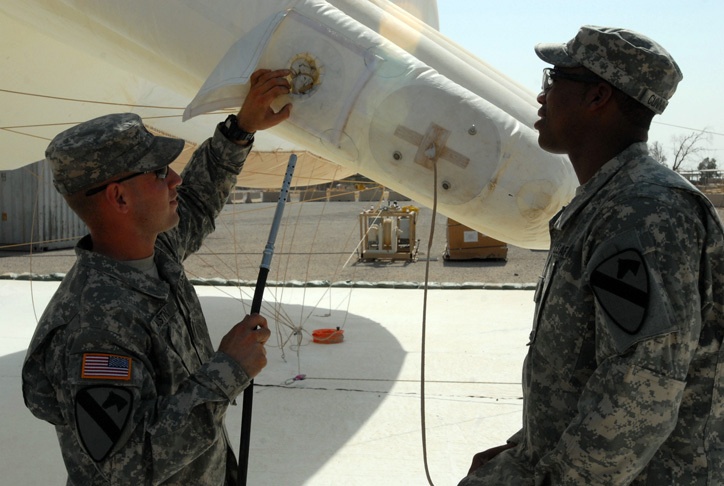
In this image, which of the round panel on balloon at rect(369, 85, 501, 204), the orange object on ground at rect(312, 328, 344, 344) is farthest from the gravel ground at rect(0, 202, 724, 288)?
the round panel on balloon at rect(369, 85, 501, 204)

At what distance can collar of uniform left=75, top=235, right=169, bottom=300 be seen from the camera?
180 cm

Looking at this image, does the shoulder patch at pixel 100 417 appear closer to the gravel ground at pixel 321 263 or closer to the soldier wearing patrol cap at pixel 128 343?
the soldier wearing patrol cap at pixel 128 343

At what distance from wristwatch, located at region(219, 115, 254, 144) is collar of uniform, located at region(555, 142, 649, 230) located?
129 cm

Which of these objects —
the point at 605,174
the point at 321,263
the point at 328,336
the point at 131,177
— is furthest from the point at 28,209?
the point at 605,174

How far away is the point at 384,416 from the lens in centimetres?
448

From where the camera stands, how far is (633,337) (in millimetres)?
1427

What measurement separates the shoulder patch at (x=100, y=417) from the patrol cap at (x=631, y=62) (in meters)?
1.34


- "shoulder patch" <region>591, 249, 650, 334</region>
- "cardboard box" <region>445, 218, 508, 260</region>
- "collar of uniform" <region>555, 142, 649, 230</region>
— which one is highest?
"collar of uniform" <region>555, 142, 649, 230</region>

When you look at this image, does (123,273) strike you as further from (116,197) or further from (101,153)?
(101,153)

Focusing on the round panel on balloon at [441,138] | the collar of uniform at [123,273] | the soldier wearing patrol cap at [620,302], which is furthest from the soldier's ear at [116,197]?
the round panel on balloon at [441,138]

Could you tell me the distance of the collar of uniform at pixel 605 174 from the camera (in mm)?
1681

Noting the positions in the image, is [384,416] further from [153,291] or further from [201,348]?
[153,291]

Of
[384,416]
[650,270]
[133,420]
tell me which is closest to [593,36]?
[650,270]

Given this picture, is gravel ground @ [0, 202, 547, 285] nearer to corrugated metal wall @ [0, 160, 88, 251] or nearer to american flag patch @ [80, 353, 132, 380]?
corrugated metal wall @ [0, 160, 88, 251]
